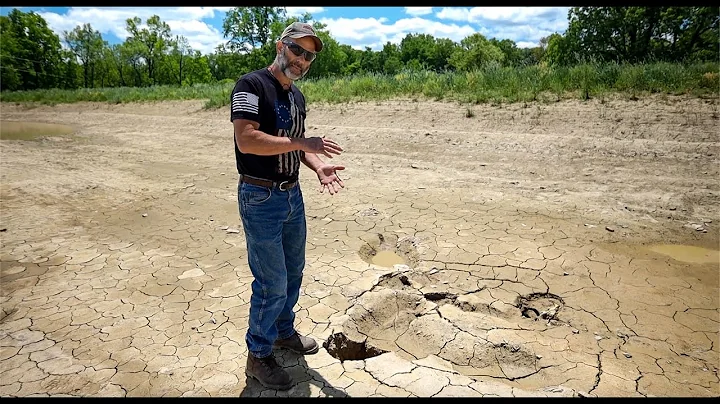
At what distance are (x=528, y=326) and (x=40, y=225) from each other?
5460mm

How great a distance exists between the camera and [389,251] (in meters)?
4.27

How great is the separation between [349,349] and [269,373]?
683 mm

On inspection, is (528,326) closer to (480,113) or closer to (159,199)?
(159,199)

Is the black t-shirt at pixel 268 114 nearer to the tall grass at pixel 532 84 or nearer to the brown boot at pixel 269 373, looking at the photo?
the brown boot at pixel 269 373

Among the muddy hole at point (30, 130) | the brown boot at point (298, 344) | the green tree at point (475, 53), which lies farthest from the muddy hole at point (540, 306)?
the green tree at point (475, 53)

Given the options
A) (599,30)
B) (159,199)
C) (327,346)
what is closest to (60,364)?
(327,346)

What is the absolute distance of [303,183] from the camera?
21.5ft

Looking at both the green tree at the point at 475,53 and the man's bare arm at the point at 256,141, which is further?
the green tree at the point at 475,53

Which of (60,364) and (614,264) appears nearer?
(60,364)

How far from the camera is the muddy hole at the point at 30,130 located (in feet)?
45.6

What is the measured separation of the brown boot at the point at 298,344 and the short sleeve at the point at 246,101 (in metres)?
1.38

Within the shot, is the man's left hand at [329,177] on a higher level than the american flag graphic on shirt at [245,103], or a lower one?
lower

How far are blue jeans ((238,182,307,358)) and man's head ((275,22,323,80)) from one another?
0.60 metres

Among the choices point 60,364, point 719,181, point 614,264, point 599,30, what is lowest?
point 60,364
